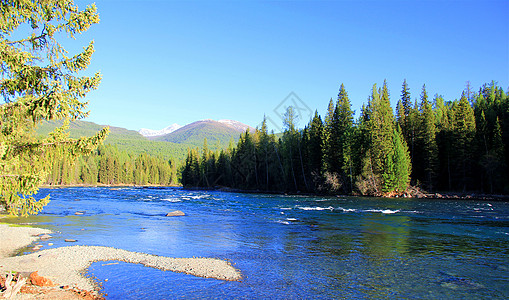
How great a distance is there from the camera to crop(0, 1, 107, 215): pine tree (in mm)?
9297

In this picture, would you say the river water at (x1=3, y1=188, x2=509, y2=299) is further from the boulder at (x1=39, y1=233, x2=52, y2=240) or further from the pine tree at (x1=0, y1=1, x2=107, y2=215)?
the pine tree at (x1=0, y1=1, x2=107, y2=215)

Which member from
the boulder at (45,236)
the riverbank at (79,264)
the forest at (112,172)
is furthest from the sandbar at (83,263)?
the forest at (112,172)

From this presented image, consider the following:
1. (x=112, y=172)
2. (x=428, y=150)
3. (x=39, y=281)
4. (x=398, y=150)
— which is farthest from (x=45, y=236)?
(x=112, y=172)

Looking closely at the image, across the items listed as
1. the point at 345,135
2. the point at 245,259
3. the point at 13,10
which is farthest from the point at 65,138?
the point at 345,135

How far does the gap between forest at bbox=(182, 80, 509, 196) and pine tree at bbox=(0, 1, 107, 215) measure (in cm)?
5380

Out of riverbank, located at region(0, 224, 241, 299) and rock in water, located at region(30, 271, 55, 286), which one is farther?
riverbank, located at region(0, 224, 241, 299)

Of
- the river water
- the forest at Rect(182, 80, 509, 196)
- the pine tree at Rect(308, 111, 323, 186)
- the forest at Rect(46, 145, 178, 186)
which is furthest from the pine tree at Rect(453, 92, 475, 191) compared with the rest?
the forest at Rect(46, 145, 178, 186)

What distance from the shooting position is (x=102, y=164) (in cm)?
14200

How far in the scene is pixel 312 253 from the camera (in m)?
16.1

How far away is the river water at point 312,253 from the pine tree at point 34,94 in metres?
4.41

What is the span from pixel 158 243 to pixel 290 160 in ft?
186

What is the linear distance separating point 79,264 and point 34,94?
716cm

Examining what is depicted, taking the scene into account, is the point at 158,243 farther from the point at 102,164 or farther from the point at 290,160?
the point at 102,164

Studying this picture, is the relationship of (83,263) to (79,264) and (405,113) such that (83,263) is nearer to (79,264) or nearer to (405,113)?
(79,264)
